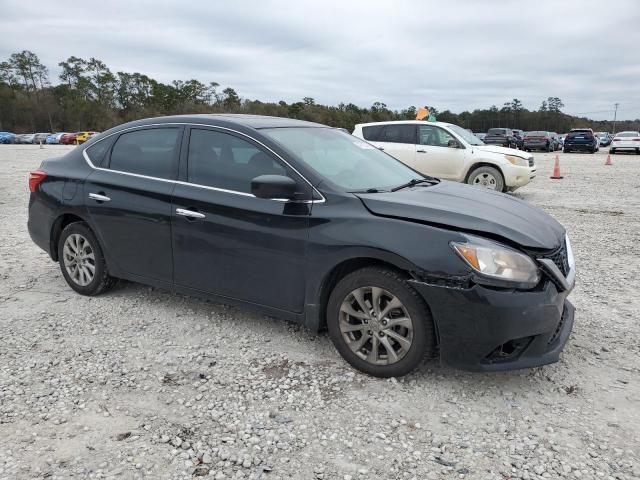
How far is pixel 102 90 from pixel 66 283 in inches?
3704

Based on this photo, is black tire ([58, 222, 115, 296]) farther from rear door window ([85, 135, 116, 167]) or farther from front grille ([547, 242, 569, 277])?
front grille ([547, 242, 569, 277])

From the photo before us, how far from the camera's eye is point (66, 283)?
16.8 feet

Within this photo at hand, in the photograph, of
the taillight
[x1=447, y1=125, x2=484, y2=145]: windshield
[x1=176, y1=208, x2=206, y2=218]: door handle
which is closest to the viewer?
[x1=176, y1=208, x2=206, y2=218]: door handle

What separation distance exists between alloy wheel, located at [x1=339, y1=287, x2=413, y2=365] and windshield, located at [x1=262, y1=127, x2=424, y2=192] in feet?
2.53

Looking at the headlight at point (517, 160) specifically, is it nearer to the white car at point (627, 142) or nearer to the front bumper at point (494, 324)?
the front bumper at point (494, 324)

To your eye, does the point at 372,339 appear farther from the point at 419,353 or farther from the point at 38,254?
the point at 38,254

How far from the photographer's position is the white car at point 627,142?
94.2 feet

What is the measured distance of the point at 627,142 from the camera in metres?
28.9

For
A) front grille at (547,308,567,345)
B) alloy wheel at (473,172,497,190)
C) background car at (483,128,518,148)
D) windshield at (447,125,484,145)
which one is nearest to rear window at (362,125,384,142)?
windshield at (447,125,484,145)

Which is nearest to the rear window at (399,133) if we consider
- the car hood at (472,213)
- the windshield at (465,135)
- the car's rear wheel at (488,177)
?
the windshield at (465,135)

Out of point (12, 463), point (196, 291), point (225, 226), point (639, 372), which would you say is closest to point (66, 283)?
point (196, 291)

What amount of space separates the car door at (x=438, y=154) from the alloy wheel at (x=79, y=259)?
27.2 ft

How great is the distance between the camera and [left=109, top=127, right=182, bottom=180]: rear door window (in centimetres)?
407

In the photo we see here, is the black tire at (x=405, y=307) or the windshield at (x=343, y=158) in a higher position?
the windshield at (x=343, y=158)
